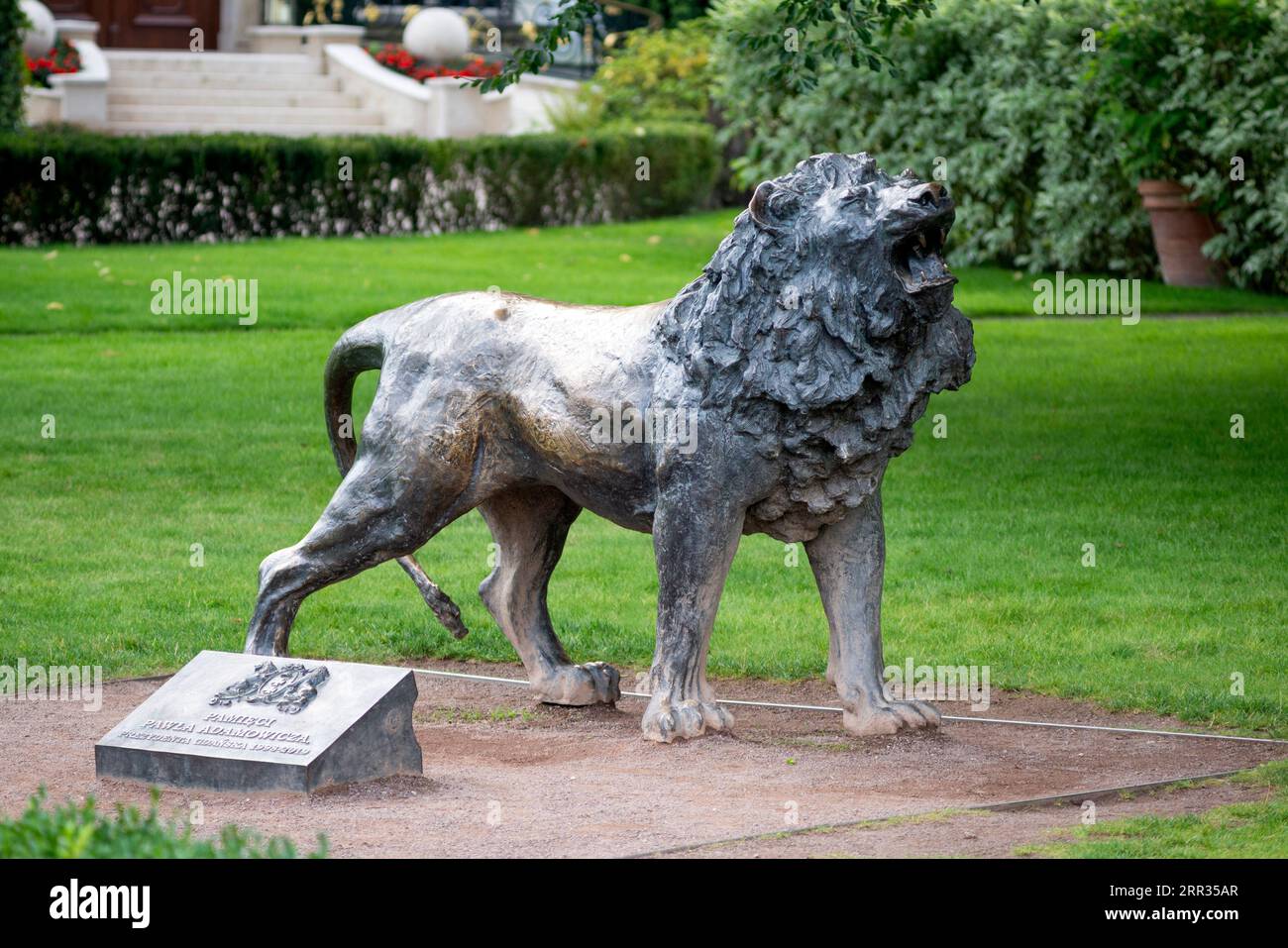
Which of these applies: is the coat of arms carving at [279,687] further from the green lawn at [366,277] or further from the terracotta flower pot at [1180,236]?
the terracotta flower pot at [1180,236]

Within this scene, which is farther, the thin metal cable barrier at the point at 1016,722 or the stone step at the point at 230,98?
the stone step at the point at 230,98

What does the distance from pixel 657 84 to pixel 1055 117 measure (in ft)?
31.7

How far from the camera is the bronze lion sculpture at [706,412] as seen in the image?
644cm

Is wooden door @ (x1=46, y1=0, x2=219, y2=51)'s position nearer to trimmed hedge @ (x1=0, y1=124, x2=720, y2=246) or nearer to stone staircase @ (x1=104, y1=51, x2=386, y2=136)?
stone staircase @ (x1=104, y1=51, x2=386, y2=136)

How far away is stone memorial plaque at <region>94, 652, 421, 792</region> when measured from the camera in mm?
6121

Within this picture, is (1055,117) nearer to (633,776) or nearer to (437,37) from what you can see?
(437,37)

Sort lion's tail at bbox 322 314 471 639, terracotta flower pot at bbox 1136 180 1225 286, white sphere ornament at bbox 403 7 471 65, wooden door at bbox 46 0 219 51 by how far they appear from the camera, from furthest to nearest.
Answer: wooden door at bbox 46 0 219 51, white sphere ornament at bbox 403 7 471 65, terracotta flower pot at bbox 1136 180 1225 286, lion's tail at bbox 322 314 471 639

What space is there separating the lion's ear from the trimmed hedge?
16.2 meters

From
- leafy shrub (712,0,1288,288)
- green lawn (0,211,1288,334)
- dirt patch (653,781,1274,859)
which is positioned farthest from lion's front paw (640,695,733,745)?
leafy shrub (712,0,1288,288)

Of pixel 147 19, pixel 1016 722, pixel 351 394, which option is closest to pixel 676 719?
pixel 1016 722

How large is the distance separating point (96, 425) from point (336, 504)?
719 cm

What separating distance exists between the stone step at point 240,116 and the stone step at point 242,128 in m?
0.03

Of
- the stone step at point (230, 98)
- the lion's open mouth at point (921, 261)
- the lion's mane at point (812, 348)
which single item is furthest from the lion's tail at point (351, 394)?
the stone step at point (230, 98)

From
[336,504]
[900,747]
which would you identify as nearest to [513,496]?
[336,504]
